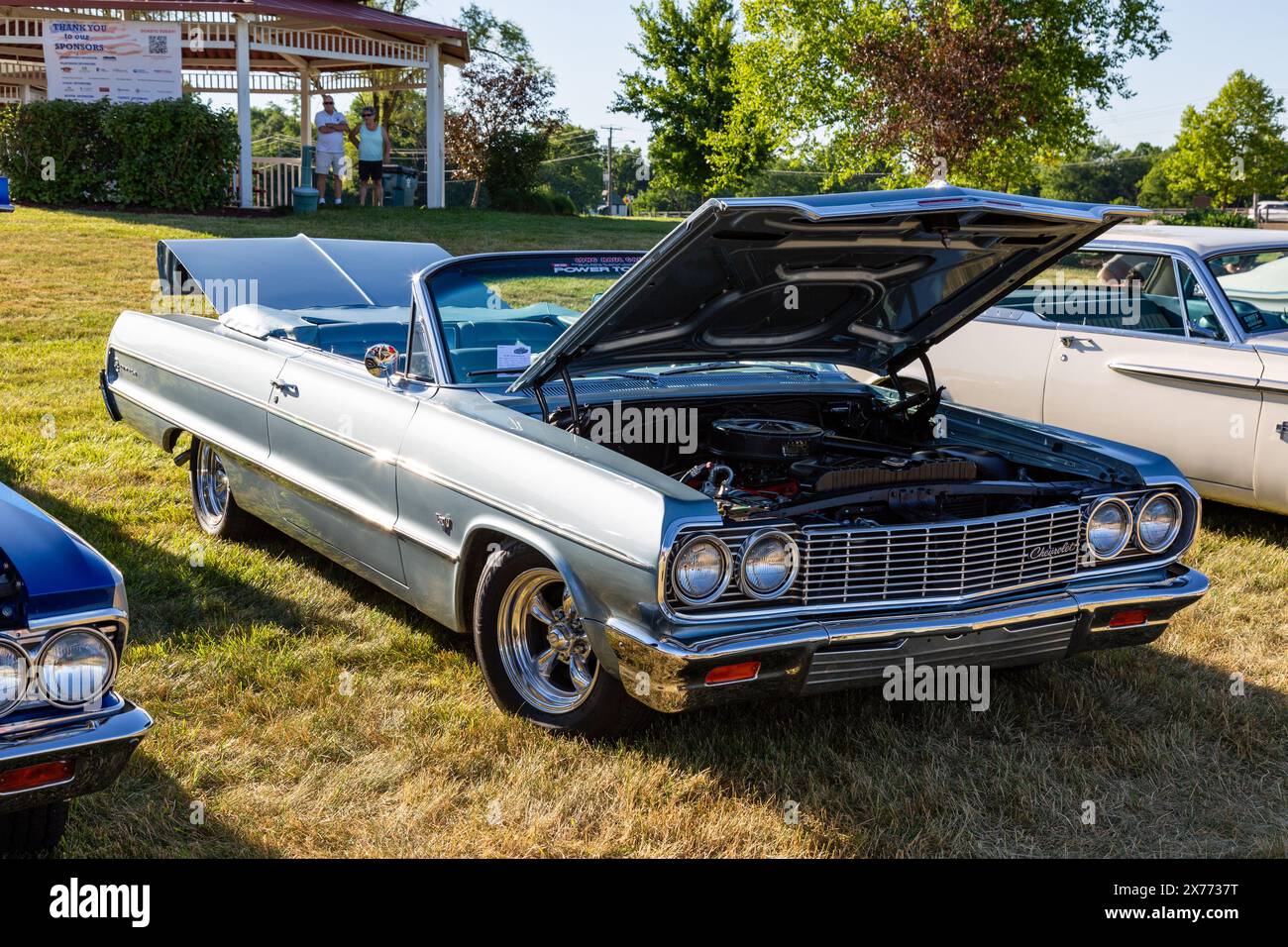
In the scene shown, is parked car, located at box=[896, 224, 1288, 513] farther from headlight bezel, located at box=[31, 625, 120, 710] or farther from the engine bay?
headlight bezel, located at box=[31, 625, 120, 710]

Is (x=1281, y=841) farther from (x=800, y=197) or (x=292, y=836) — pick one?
(x=292, y=836)

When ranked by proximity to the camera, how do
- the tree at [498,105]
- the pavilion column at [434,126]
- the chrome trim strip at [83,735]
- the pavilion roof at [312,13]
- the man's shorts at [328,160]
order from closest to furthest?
the chrome trim strip at [83,735]
the pavilion roof at [312,13]
the man's shorts at [328,160]
the pavilion column at [434,126]
the tree at [498,105]

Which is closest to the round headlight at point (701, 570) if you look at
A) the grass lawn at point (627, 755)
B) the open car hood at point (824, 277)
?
the grass lawn at point (627, 755)

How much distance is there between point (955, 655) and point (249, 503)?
116 inches

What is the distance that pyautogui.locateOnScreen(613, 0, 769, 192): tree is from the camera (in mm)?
37594

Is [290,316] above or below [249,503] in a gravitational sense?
above

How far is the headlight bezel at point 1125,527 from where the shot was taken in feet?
11.8

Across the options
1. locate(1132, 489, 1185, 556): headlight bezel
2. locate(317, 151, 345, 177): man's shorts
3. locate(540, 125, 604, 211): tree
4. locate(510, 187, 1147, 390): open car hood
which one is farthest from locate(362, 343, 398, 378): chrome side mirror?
locate(540, 125, 604, 211): tree

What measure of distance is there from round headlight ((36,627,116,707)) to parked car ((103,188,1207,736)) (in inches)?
44.5

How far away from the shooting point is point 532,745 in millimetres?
3439

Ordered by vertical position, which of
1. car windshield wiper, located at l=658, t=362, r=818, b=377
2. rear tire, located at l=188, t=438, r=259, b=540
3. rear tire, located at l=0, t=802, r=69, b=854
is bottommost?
rear tire, located at l=0, t=802, r=69, b=854

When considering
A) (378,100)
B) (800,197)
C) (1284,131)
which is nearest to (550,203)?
(378,100)

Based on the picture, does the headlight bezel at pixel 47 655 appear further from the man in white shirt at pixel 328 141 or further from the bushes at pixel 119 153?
the man in white shirt at pixel 328 141
